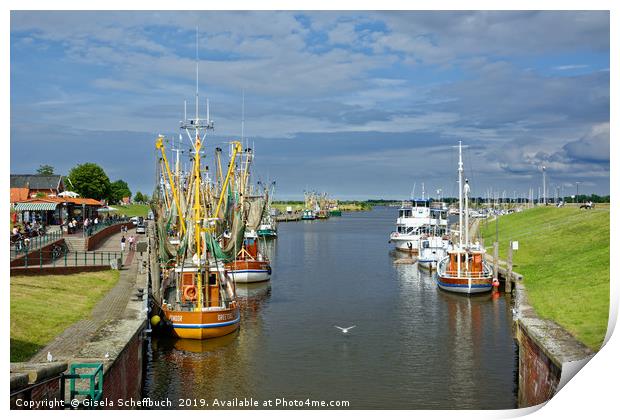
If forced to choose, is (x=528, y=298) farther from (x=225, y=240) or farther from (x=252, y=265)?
(x=225, y=240)

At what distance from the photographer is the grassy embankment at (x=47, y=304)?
25.1 m

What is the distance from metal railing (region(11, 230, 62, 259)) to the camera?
131 feet

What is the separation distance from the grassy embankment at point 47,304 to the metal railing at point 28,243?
10.5 ft

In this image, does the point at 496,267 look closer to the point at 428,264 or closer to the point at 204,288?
the point at 428,264

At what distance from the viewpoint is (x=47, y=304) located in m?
31.0

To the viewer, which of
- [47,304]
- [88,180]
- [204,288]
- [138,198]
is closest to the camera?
[47,304]

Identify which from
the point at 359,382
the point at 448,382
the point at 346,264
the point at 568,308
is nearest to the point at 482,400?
the point at 448,382

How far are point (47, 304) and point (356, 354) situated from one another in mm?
15465

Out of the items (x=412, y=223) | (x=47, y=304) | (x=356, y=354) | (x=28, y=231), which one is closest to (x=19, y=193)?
(x=28, y=231)

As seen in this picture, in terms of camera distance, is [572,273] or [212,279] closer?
[212,279]

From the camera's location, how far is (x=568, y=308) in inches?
1213

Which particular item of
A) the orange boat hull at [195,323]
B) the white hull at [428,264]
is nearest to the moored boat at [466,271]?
the white hull at [428,264]

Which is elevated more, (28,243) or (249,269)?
(28,243)
